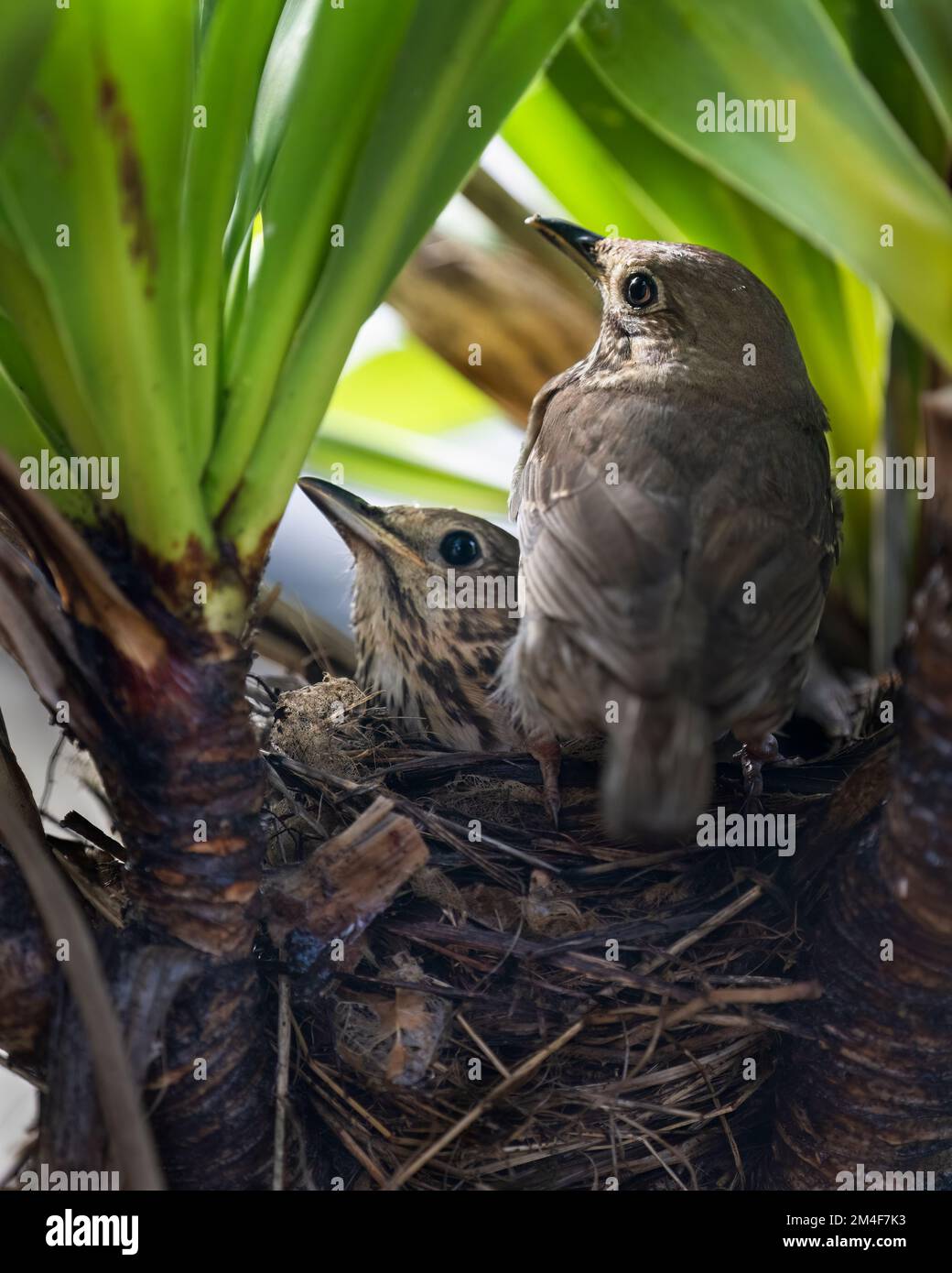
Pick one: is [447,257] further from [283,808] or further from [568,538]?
[283,808]

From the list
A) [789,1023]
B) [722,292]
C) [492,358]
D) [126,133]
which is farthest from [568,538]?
[492,358]

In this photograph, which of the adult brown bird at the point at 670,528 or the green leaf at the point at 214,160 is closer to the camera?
the green leaf at the point at 214,160

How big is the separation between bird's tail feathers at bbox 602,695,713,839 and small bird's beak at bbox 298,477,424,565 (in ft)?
Answer: 3.24

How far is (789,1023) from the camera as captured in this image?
4.42 ft

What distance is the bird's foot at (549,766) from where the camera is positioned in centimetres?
173

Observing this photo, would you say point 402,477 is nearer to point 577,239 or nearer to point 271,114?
point 577,239

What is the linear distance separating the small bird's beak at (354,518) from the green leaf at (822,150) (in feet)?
2.96

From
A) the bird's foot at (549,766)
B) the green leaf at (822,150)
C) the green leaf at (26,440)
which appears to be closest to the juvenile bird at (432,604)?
the bird's foot at (549,766)

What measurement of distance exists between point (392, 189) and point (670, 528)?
1.80ft

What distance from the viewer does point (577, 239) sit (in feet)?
6.46

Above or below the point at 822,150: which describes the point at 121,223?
below

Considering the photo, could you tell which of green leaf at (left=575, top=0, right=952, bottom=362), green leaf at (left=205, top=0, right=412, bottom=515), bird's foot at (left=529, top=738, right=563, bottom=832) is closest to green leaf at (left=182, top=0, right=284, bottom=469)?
green leaf at (left=205, top=0, right=412, bottom=515)

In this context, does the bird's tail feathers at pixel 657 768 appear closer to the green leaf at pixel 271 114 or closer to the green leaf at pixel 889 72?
the green leaf at pixel 271 114

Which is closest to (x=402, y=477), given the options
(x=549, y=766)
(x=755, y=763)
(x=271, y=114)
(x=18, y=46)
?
(x=549, y=766)
